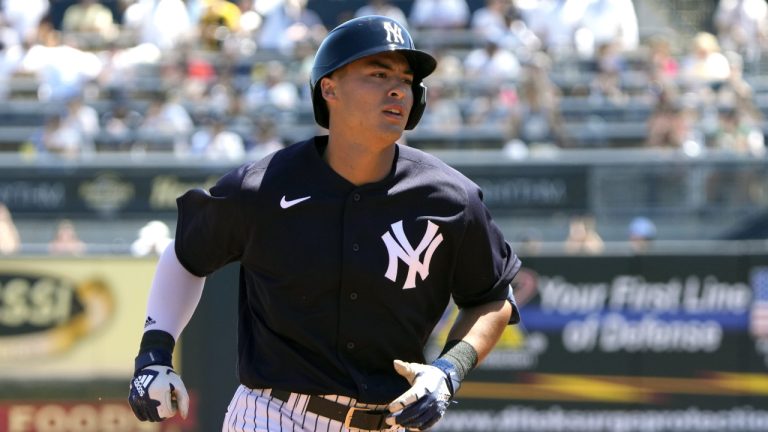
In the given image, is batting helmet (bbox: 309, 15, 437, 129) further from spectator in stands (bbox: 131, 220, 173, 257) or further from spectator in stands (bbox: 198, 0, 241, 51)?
spectator in stands (bbox: 198, 0, 241, 51)

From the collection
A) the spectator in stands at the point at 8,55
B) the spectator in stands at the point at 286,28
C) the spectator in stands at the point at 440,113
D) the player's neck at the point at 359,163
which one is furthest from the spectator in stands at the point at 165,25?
the player's neck at the point at 359,163

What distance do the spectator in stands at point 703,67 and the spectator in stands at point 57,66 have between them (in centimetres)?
655

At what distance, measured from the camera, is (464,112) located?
1488cm

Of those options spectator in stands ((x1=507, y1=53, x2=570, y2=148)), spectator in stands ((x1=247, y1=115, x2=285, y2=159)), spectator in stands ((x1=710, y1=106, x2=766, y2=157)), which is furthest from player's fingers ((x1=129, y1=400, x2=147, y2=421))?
spectator in stands ((x1=710, y1=106, x2=766, y2=157))

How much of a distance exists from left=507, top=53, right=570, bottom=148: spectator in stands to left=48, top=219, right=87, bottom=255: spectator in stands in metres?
4.30

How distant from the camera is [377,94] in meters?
4.00

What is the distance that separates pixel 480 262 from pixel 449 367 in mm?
348

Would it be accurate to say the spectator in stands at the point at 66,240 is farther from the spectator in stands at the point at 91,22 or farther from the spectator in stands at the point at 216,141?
the spectator in stands at the point at 91,22

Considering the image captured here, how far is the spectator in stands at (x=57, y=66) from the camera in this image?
1556 cm

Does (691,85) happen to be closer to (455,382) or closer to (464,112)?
(464,112)

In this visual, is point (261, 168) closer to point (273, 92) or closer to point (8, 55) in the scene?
point (273, 92)

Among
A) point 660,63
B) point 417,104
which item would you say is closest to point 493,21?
point 660,63

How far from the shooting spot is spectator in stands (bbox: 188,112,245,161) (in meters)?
14.1

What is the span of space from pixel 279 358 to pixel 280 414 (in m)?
0.16
